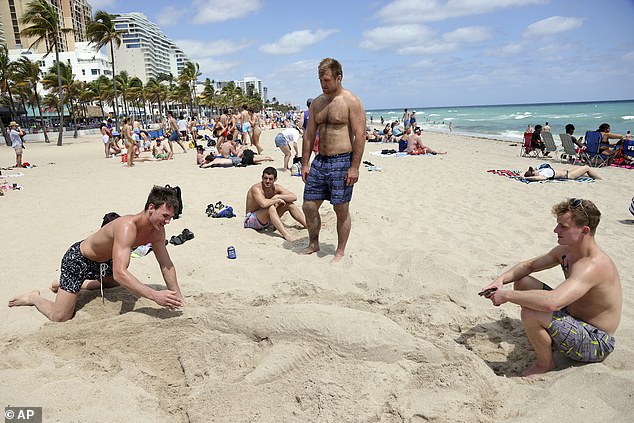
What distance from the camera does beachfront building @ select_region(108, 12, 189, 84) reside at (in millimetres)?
118875

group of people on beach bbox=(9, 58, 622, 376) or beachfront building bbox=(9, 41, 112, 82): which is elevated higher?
beachfront building bbox=(9, 41, 112, 82)

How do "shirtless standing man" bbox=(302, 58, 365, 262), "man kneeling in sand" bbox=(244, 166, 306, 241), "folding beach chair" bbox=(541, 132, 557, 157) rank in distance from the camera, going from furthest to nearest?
"folding beach chair" bbox=(541, 132, 557, 157) → "man kneeling in sand" bbox=(244, 166, 306, 241) → "shirtless standing man" bbox=(302, 58, 365, 262)

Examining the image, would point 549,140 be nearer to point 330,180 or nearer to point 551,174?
point 551,174

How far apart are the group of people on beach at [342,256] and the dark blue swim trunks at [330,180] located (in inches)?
0.4

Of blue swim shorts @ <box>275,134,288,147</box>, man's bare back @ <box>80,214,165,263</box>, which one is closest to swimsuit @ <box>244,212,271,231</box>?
man's bare back @ <box>80,214,165,263</box>

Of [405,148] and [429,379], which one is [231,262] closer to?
[429,379]

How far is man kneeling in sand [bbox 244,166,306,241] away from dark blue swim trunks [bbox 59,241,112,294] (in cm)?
234

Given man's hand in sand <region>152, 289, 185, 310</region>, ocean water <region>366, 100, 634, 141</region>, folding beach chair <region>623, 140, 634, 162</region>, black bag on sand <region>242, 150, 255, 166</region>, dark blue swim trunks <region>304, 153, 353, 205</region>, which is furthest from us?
ocean water <region>366, 100, 634, 141</region>

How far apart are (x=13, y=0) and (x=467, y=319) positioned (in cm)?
11275

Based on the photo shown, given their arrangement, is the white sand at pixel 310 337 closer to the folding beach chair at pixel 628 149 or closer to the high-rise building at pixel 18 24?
the folding beach chair at pixel 628 149

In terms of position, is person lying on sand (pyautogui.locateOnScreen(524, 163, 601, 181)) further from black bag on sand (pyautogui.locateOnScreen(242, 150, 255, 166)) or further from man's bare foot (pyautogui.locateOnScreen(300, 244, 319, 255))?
black bag on sand (pyautogui.locateOnScreen(242, 150, 255, 166))

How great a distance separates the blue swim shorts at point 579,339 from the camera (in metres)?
2.42

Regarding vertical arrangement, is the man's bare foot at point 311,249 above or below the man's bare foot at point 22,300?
above

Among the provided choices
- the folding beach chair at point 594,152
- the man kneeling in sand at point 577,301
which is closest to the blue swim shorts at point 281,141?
the folding beach chair at point 594,152
